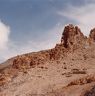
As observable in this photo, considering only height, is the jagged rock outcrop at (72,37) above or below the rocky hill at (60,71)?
above

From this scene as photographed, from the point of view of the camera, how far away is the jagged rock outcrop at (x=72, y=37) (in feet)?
147

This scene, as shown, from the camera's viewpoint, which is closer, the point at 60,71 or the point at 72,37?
the point at 60,71

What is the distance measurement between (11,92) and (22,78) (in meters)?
2.75

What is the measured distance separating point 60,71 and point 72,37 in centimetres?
566

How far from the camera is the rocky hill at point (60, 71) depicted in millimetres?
36438

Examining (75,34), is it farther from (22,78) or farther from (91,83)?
(91,83)

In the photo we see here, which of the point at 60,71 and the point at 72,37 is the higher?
the point at 72,37

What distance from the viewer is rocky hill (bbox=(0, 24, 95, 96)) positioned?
36438mm

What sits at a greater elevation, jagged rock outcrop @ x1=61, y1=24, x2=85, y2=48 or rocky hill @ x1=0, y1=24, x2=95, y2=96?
jagged rock outcrop @ x1=61, y1=24, x2=85, y2=48

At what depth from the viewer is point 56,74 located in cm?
4041

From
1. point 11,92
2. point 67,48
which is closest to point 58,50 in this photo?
point 67,48

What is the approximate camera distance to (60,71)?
40.9 metres

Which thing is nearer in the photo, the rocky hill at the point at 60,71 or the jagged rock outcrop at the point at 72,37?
the rocky hill at the point at 60,71

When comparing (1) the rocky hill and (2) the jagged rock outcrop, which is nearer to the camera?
(1) the rocky hill
